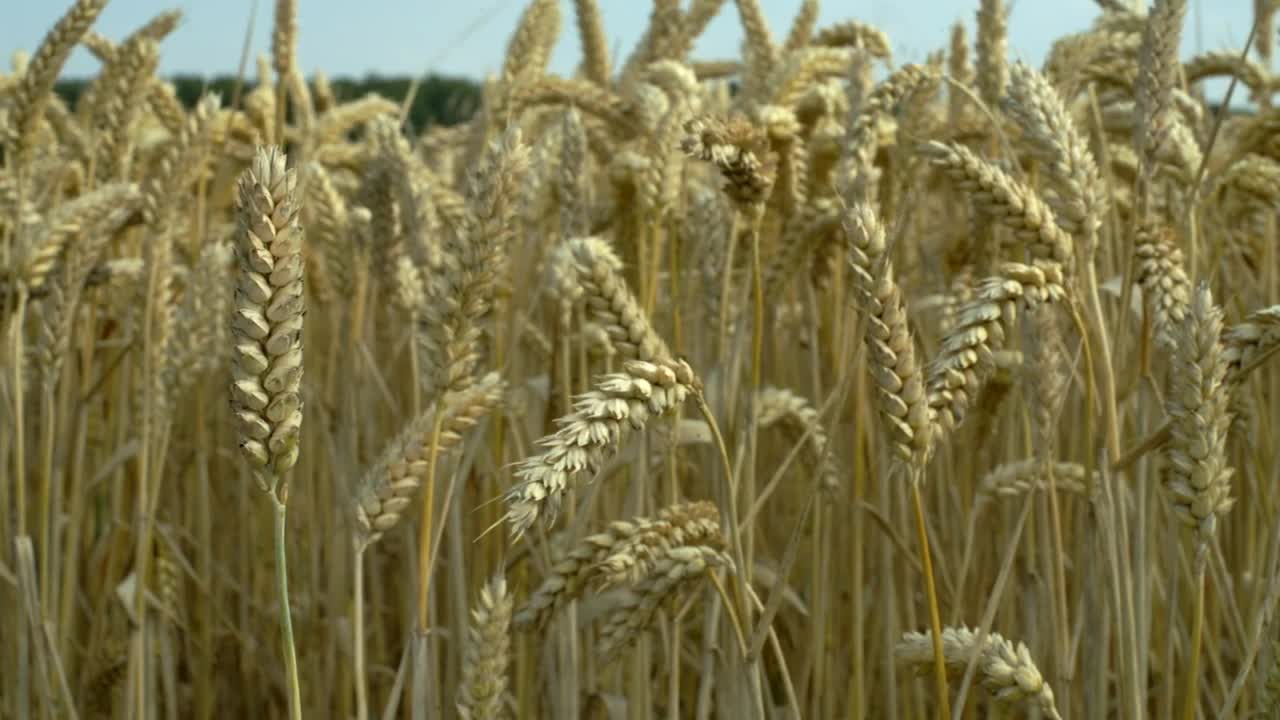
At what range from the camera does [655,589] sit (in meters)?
1.24

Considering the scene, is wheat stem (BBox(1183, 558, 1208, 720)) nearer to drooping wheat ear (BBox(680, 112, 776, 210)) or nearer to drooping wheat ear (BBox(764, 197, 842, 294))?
drooping wheat ear (BBox(680, 112, 776, 210))

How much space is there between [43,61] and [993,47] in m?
1.41

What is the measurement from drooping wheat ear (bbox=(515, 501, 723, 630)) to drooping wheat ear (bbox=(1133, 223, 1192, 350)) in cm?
48

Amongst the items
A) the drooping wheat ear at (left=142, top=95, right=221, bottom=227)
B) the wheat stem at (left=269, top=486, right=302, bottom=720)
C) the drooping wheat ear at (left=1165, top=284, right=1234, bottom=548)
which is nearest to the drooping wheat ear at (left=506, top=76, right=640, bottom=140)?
the drooping wheat ear at (left=142, top=95, right=221, bottom=227)

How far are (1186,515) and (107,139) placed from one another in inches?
71.1

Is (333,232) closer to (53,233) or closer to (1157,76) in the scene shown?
(53,233)

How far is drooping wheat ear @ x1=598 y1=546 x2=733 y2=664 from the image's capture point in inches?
47.7

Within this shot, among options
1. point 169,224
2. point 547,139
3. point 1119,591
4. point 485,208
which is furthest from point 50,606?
point 1119,591

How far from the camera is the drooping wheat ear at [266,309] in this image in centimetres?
83

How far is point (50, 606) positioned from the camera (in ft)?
5.98

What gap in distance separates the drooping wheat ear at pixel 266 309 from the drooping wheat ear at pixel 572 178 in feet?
3.60

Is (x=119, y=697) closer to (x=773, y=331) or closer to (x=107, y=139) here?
(x=107, y=139)

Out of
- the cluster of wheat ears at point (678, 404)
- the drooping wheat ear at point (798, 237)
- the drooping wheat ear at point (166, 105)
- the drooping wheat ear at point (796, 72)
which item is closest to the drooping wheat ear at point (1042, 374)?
the cluster of wheat ears at point (678, 404)

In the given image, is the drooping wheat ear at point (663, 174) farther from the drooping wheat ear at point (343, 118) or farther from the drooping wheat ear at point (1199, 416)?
the drooping wheat ear at point (343, 118)
